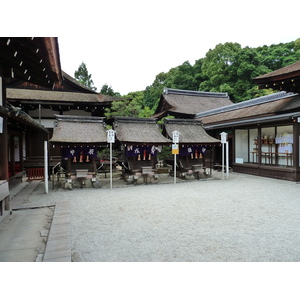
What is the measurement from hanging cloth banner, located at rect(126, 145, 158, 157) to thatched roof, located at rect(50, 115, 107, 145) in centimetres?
125

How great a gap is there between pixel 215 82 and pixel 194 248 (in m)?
31.6

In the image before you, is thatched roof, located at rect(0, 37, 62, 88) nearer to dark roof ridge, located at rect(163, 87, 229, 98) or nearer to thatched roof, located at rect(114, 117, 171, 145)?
thatched roof, located at rect(114, 117, 171, 145)

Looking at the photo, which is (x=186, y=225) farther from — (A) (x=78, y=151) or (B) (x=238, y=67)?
(B) (x=238, y=67)

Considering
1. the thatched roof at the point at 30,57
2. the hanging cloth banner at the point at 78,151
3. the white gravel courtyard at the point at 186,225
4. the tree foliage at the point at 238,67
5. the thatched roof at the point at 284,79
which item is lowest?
the white gravel courtyard at the point at 186,225

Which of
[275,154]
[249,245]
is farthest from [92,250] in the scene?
[275,154]

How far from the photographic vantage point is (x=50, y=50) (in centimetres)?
426

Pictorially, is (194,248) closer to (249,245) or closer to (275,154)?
(249,245)

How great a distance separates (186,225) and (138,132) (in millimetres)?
6599

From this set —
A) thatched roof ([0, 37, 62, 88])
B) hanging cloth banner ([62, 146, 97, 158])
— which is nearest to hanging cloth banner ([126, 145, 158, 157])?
hanging cloth banner ([62, 146, 97, 158])

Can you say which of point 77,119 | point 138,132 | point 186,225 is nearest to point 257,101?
point 138,132

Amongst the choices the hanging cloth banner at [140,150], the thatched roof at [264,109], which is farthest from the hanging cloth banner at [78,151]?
the thatched roof at [264,109]

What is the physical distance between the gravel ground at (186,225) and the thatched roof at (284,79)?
16.0ft

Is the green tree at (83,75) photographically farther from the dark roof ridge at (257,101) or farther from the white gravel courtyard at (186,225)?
the white gravel courtyard at (186,225)

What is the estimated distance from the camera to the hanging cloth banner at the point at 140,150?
10.6 m
